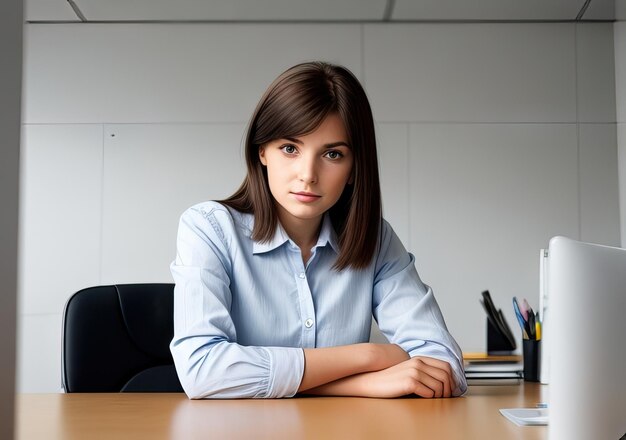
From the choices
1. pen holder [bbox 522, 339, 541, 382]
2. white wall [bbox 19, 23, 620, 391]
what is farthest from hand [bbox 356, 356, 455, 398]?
white wall [bbox 19, 23, 620, 391]

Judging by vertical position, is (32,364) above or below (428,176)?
below

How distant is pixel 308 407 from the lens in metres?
1.18

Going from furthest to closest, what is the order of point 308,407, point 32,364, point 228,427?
1. point 32,364
2. point 308,407
3. point 228,427

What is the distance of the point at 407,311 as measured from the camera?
5.55 feet

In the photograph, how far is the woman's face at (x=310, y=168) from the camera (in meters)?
1.57

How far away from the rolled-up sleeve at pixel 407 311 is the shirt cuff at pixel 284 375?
34cm

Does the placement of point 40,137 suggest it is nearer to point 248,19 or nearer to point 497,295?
point 248,19

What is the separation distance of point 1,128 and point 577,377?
1.85ft

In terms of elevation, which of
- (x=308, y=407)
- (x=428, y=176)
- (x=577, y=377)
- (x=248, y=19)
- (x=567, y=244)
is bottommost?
(x=308, y=407)

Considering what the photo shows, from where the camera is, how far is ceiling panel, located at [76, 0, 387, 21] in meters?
3.29

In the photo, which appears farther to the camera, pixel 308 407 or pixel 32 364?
pixel 32 364

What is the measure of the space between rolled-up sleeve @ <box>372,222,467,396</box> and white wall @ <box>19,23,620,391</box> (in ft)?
5.46

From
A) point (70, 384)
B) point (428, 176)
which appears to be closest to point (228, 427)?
point (70, 384)

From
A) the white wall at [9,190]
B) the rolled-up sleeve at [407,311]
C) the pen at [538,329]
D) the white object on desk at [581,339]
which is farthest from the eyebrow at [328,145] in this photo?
the white wall at [9,190]
